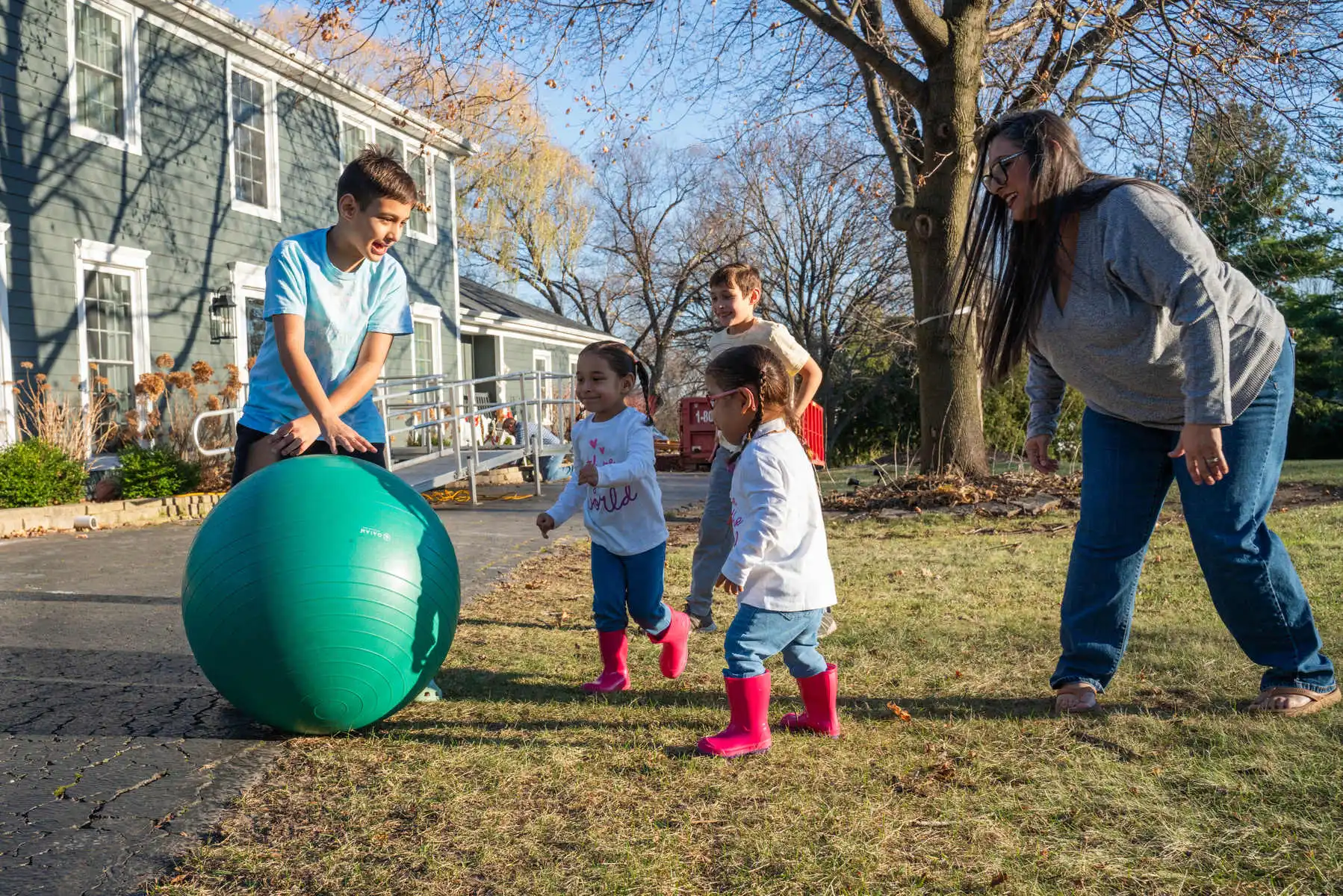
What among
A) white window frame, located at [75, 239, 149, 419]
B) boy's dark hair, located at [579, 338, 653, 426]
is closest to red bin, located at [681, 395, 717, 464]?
white window frame, located at [75, 239, 149, 419]

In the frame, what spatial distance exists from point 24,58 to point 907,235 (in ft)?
33.5

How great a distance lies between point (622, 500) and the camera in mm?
4285

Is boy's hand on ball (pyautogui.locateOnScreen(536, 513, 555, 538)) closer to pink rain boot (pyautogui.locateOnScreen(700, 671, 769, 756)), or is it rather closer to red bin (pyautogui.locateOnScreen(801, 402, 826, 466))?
pink rain boot (pyautogui.locateOnScreen(700, 671, 769, 756))

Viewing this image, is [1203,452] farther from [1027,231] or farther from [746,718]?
[746,718]

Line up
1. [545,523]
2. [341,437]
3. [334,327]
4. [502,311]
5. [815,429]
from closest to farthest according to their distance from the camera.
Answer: [341,437] < [334,327] < [545,523] < [815,429] < [502,311]

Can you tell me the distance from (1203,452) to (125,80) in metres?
13.7

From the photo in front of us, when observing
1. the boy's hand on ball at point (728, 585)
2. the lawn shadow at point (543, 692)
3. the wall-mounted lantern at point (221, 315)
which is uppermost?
the wall-mounted lantern at point (221, 315)

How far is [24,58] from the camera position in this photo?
1179 centimetres

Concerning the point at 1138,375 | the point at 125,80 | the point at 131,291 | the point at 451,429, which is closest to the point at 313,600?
the point at 1138,375

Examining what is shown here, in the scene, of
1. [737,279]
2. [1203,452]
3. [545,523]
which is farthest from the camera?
[737,279]

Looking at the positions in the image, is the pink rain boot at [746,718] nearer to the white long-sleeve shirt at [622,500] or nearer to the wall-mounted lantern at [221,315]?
the white long-sleeve shirt at [622,500]

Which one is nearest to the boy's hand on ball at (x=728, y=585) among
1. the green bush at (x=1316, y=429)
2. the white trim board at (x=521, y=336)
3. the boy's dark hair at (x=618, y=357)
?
the boy's dark hair at (x=618, y=357)

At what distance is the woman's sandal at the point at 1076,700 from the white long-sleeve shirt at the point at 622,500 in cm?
162

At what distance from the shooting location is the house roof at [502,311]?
74.6 feet
